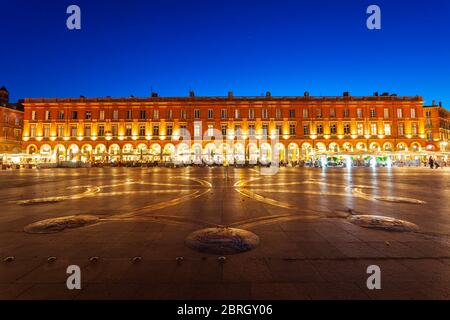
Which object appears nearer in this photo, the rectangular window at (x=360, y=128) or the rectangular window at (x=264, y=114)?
the rectangular window at (x=360, y=128)

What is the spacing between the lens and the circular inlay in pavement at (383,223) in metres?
4.79

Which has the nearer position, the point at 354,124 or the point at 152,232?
the point at 152,232

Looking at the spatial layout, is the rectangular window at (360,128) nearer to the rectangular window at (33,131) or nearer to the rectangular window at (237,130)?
the rectangular window at (237,130)

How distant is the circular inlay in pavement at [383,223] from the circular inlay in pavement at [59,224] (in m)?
5.53

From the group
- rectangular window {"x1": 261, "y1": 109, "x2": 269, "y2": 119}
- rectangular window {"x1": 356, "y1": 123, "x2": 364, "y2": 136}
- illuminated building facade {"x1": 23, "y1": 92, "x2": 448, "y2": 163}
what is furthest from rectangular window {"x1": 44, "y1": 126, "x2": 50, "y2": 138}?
rectangular window {"x1": 356, "y1": 123, "x2": 364, "y2": 136}

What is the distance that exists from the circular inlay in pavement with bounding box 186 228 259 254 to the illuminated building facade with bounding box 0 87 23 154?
57161mm

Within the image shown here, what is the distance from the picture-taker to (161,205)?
7.31 metres

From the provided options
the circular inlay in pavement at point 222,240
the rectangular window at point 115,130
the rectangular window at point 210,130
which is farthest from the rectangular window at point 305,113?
the circular inlay in pavement at point 222,240

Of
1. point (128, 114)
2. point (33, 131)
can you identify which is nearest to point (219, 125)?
point (128, 114)

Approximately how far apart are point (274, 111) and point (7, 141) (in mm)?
48865

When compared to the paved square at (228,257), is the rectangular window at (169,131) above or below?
above
